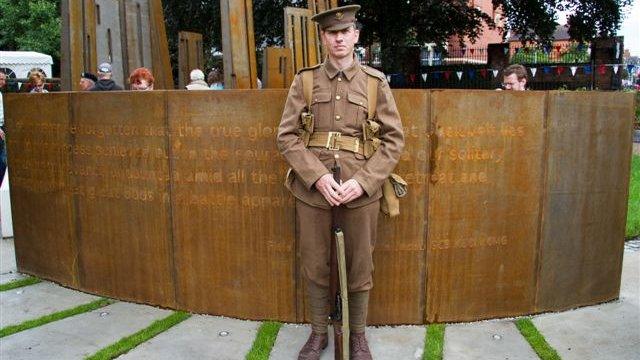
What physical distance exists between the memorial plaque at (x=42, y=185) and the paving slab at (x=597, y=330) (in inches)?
144

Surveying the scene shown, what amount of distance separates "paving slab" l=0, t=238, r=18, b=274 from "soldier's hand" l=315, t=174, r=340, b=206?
145 inches

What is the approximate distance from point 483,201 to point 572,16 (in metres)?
21.3

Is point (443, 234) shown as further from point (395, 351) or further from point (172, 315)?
point (172, 315)

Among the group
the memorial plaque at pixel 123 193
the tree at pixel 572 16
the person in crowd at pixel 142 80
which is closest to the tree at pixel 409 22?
the tree at pixel 572 16

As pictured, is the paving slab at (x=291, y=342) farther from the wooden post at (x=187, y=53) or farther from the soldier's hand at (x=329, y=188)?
the wooden post at (x=187, y=53)

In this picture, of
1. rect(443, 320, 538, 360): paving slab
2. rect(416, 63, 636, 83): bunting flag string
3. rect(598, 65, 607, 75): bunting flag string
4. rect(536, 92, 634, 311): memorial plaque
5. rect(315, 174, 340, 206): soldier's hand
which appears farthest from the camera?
rect(416, 63, 636, 83): bunting flag string

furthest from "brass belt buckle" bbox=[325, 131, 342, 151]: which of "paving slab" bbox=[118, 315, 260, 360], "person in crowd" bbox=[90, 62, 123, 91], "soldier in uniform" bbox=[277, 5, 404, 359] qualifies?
"person in crowd" bbox=[90, 62, 123, 91]

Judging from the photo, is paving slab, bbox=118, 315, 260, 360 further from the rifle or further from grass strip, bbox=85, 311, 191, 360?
the rifle

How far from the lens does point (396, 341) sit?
3980 millimetres

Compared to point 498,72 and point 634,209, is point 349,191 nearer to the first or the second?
point 634,209

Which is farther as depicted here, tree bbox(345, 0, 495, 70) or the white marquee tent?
the white marquee tent

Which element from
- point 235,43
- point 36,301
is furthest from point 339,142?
point 36,301

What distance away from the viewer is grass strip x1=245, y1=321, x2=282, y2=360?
3746 mm

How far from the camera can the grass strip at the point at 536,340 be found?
3.75m
